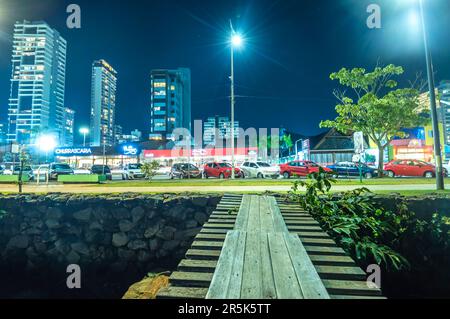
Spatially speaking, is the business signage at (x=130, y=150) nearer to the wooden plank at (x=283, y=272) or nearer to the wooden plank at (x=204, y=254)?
the wooden plank at (x=204, y=254)

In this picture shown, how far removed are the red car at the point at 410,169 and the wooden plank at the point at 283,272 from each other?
833 inches

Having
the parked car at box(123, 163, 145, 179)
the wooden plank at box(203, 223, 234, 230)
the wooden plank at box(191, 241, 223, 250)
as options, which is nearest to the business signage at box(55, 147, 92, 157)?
the parked car at box(123, 163, 145, 179)

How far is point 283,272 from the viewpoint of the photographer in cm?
258

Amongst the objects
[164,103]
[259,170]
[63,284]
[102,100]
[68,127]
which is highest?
[102,100]

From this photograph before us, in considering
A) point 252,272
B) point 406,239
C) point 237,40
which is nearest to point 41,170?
point 237,40

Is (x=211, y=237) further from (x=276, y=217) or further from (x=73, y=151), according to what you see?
(x=73, y=151)

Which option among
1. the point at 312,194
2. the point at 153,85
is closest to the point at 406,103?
the point at 312,194

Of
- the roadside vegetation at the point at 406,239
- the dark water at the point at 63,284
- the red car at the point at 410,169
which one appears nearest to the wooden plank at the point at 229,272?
the roadside vegetation at the point at 406,239

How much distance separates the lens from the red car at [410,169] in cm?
1887

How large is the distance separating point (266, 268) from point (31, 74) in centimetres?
16648

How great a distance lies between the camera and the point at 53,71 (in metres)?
130

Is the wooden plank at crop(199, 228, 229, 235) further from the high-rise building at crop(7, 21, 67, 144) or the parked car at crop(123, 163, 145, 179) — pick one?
the high-rise building at crop(7, 21, 67, 144)
